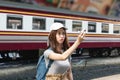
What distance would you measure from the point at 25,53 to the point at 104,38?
4967 mm

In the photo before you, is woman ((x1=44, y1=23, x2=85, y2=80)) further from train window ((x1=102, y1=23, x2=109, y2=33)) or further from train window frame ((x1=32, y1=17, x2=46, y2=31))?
train window ((x1=102, y1=23, x2=109, y2=33))

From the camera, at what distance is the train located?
11.8m

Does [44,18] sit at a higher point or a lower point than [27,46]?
higher

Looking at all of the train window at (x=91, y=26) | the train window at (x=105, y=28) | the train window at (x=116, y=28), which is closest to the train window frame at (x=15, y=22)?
the train window at (x=91, y=26)

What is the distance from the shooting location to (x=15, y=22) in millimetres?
12305

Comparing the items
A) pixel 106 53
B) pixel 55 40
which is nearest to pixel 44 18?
pixel 106 53

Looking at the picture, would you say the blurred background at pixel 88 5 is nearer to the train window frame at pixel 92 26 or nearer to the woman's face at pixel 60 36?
the train window frame at pixel 92 26

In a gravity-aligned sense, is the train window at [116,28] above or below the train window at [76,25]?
below

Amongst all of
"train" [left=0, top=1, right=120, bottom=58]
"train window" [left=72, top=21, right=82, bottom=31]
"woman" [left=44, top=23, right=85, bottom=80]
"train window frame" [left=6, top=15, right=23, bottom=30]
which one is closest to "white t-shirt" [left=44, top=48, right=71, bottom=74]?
"woman" [left=44, top=23, right=85, bottom=80]

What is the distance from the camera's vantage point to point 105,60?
1634cm

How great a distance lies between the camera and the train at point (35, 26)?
1184 centimetres

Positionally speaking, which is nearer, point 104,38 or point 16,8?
point 16,8

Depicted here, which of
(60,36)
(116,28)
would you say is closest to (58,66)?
(60,36)

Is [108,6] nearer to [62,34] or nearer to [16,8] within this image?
[16,8]
